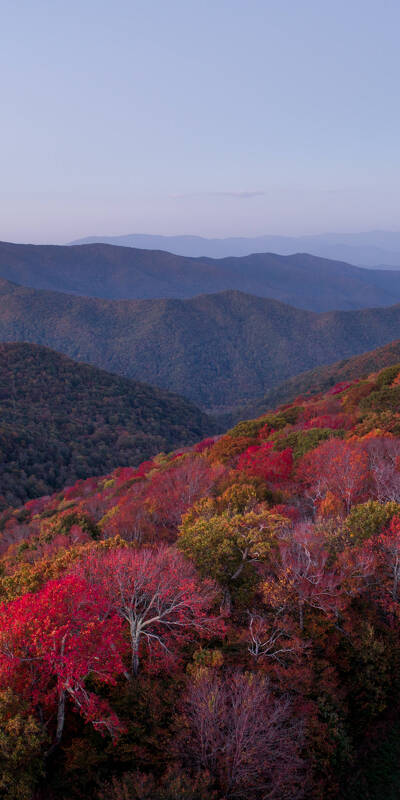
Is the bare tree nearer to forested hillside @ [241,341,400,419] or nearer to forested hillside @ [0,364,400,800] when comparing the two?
forested hillside @ [0,364,400,800]

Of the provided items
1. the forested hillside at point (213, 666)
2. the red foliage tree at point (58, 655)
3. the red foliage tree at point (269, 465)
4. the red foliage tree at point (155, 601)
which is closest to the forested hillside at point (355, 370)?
the red foliage tree at point (269, 465)

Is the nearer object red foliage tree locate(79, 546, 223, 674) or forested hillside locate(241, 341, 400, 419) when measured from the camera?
red foliage tree locate(79, 546, 223, 674)

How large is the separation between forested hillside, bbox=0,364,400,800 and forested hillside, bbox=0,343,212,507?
52572 millimetres

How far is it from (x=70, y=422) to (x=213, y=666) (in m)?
85.1

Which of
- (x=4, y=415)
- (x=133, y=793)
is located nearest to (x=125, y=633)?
(x=133, y=793)

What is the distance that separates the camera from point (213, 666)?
1317 cm

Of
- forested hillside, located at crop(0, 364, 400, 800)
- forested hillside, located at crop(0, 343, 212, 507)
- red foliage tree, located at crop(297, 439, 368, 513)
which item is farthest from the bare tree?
forested hillside, located at crop(0, 343, 212, 507)

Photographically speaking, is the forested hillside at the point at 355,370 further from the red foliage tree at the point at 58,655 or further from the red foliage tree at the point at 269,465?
the red foliage tree at the point at 58,655

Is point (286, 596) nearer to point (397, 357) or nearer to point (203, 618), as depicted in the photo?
point (203, 618)

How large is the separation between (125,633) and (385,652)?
8.43 m

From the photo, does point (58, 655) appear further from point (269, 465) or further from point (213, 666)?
point (269, 465)

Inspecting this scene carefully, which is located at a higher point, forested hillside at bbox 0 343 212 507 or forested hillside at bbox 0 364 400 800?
forested hillside at bbox 0 364 400 800

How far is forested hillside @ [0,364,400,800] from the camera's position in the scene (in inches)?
428

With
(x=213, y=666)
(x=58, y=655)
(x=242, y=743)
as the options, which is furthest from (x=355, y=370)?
(x=58, y=655)
